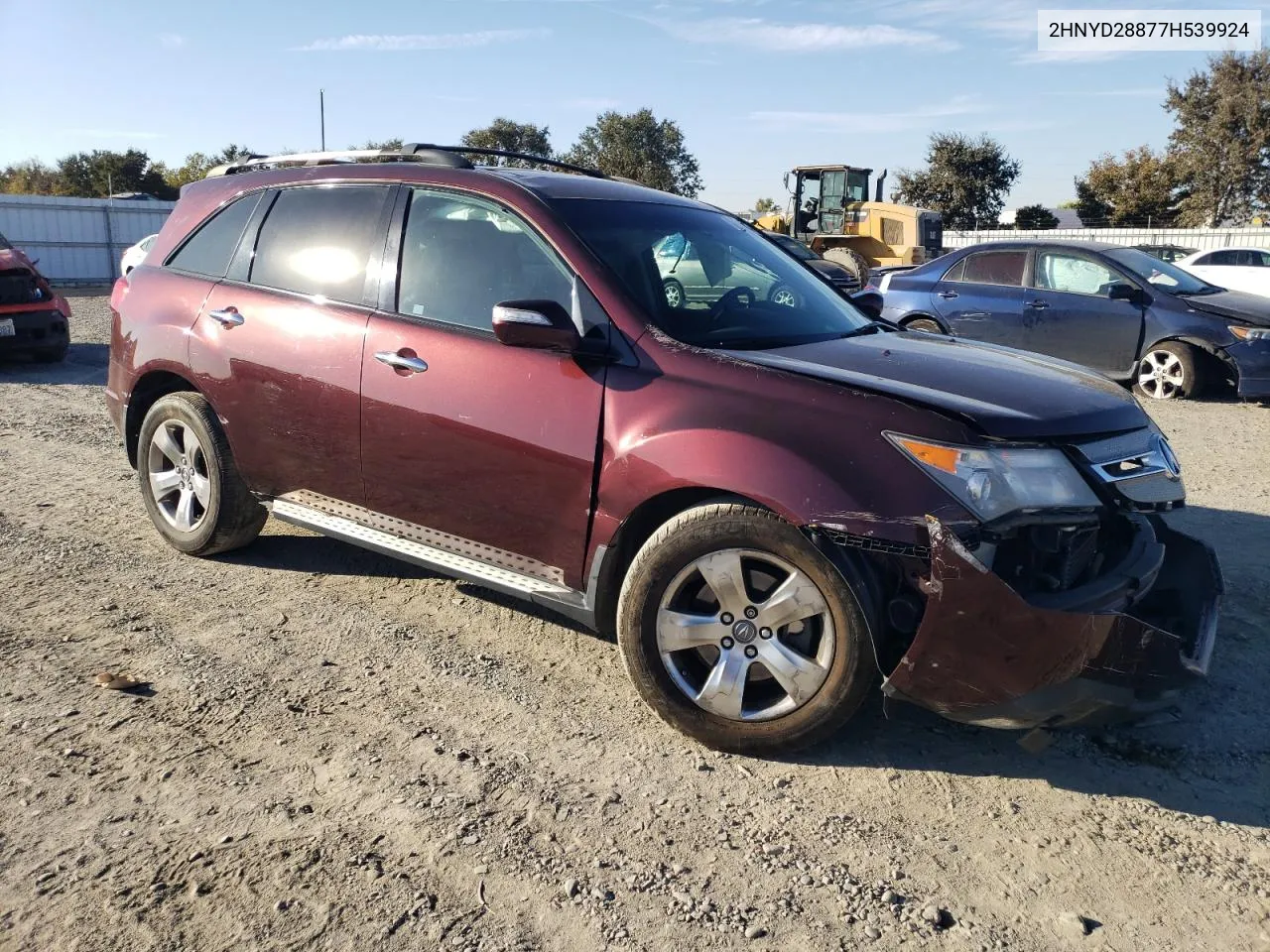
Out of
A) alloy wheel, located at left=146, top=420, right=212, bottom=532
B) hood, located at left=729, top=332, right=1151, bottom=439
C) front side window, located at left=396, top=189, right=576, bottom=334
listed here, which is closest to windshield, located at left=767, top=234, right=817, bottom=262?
hood, located at left=729, top=332, right=1151, bottom=439

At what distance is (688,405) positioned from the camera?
10.7 ft

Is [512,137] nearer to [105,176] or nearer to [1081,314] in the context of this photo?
[105,176]

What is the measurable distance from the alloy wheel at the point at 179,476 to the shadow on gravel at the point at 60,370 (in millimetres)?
5610

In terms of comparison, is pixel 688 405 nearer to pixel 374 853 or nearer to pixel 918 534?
pixel 918 534

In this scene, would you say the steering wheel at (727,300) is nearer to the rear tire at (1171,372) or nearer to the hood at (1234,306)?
the rear tire at (1171,372)

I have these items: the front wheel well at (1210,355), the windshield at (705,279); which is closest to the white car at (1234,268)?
the front wheel well at (1210,355)

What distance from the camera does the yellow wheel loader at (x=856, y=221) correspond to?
73.6ft

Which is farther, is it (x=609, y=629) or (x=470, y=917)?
(x=609, y=629)

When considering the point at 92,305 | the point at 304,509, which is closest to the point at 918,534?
the point at 304,509

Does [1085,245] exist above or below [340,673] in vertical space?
above

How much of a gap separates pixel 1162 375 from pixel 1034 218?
142ft

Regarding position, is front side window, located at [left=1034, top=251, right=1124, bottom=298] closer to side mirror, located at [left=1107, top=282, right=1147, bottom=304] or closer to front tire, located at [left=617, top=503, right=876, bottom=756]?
side mirror, located at [left=1107, top=282, right=1147, bottom=304]

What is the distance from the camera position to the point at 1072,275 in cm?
1058

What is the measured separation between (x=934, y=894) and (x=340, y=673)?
7.35ft
